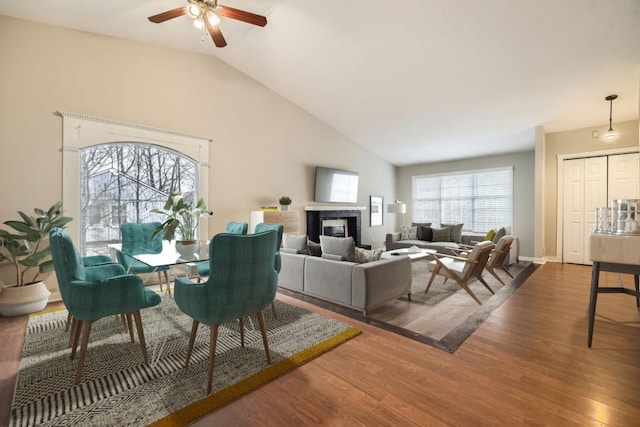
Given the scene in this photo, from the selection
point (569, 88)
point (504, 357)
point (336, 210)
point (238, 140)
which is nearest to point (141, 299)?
point (504, 357)

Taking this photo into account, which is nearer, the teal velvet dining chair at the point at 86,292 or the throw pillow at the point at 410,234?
the teal velvet dining chair at the point at 86,292

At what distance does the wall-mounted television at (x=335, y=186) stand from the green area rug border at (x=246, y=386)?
4267 millimetres

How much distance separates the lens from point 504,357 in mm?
2152

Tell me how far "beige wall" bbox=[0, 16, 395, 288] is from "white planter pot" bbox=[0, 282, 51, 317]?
0.42 m

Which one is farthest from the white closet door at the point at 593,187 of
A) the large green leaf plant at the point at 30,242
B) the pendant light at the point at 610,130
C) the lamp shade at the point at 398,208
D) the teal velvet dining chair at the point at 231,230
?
the large green leaf plant at the point at 30,242

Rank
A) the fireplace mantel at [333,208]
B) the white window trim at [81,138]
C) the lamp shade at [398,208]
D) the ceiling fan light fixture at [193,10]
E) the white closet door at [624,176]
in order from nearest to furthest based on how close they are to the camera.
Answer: the ceiling fan light fixture at [193,10]
the white window trim at [81,138]
the white closet door at [624,176]
the fireplace mantel at [333,208]
the lamp shade at [398,208]

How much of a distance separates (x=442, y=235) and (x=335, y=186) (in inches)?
110

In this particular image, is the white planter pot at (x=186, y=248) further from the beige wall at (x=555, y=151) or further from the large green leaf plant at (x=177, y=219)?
the beige wall at (x=555, y=151)

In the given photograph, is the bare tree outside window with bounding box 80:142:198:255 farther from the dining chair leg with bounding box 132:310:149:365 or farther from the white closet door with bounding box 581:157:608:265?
the white closet door with bounding box 581:157:608:265

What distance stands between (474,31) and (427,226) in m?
4.74

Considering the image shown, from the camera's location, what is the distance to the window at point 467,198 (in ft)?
23.2

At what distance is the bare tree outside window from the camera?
3.88 metres

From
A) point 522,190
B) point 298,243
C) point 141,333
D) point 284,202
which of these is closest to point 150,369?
point 141,333

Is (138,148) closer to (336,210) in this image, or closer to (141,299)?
(141,299)
